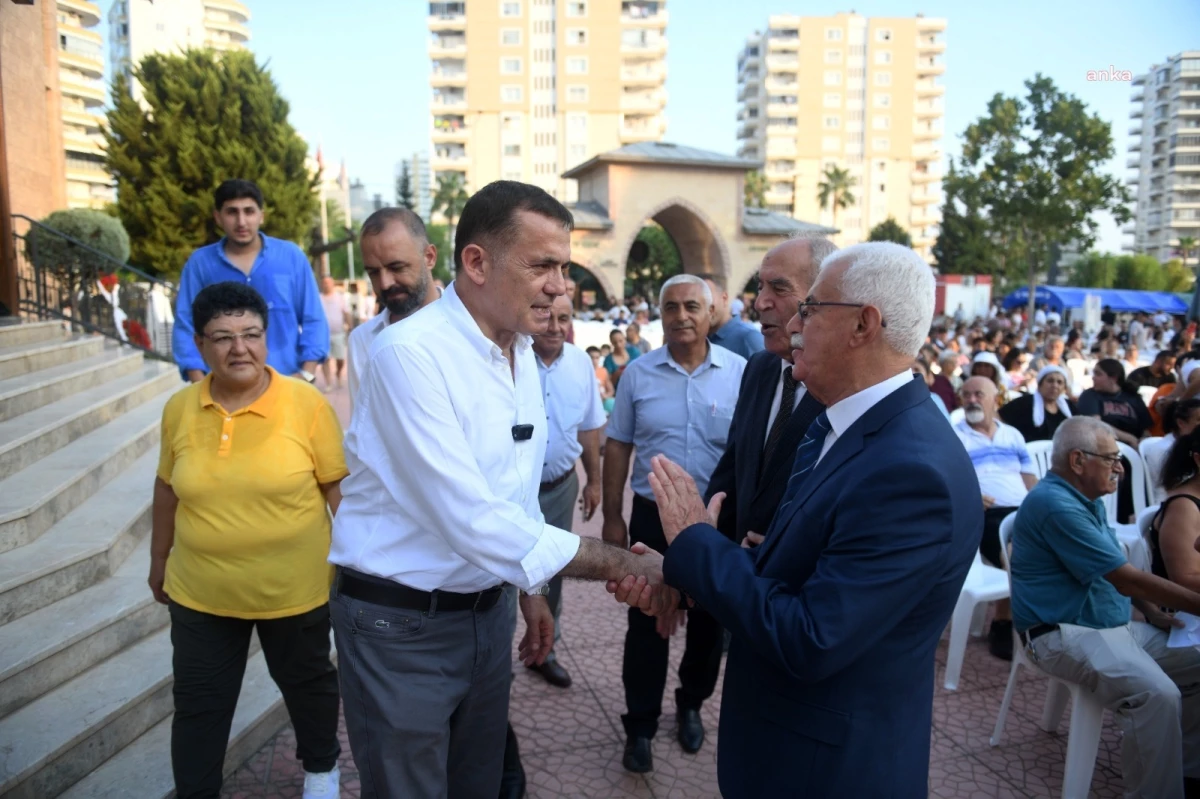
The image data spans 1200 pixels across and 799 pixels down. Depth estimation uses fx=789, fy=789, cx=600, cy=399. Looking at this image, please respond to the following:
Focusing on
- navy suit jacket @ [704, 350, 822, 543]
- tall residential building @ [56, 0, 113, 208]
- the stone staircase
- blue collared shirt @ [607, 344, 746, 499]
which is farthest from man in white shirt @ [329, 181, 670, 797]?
tall residential building @ [56, 0, 113, 208]

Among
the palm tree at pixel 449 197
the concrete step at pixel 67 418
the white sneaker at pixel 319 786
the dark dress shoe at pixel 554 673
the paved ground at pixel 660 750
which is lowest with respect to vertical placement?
the paved ground at pixel 660 750

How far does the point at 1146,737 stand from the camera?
3.12 meters

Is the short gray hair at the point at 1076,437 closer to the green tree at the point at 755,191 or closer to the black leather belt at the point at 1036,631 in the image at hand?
the black leather belt at the point at 1036,631

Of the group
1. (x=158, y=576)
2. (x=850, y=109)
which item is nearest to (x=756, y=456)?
(x=158, y=576)

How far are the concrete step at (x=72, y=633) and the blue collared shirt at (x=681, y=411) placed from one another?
2.48 m

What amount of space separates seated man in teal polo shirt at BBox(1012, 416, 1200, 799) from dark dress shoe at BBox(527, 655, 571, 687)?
2.31 meters

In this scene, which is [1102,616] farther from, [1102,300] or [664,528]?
[1102,300]

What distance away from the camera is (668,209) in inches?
1492

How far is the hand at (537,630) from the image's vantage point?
2627 millimetres

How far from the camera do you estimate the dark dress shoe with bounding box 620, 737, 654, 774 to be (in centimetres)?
359

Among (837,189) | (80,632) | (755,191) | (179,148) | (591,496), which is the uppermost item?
(837,189)

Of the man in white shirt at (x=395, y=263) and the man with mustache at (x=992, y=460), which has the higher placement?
the man in white shirt at (x=395, y=263)

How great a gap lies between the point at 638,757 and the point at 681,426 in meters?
1.58

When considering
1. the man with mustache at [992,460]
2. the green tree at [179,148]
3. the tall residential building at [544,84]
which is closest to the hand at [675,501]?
the man with mustache at [992,460]
